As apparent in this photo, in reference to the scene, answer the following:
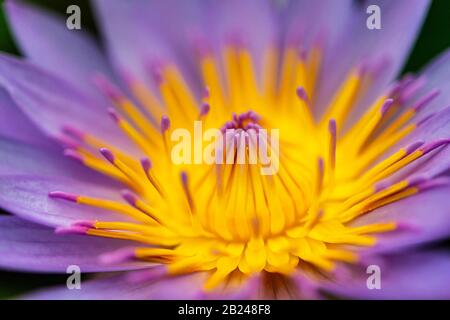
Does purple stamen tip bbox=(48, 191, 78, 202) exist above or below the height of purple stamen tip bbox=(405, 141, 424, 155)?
below

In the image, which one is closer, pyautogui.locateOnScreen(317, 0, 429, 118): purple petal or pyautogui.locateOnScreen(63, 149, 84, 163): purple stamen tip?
pyautogui.locateOnScreen(63, 149, 84, 163): purple stamen tip

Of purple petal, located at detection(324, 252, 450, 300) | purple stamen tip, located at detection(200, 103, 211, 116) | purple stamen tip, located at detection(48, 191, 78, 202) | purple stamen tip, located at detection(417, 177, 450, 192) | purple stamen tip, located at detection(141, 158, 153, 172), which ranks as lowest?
purple petal, located at detection(324, 252, 450, 300)

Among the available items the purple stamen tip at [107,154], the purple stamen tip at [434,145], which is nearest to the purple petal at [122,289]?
the purple stamen tip at [107,154]

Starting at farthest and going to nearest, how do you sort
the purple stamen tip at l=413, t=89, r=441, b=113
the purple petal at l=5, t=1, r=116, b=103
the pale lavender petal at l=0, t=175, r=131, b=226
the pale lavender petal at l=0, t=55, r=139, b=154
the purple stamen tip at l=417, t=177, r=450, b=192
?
the purple petal at l=5, t=1, r=116, b=103 → the pale lavender petal at l=0, t=55, r=139, b=154 → the purple stamen tip at l=413, t=89, r=441, b=113 → the pale lavender petal at l=0, t=175, r=131, b=226 → the purple stamen tip at l=417, t=177, r=450, b=192

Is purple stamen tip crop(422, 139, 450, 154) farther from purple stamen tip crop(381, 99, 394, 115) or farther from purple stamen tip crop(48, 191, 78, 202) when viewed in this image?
purple stamen tip crop(48, 191, 78, 202)

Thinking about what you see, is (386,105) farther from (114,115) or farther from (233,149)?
(114,115)

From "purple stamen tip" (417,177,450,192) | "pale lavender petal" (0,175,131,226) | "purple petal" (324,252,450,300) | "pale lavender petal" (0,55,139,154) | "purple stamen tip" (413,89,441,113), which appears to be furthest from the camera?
"pale lavender petal" (0,55,139,154)

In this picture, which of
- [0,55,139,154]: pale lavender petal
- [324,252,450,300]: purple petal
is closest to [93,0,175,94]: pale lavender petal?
[0,55,139,154]: pale lavender petal

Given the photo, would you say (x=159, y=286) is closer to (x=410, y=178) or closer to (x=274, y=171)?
(x=274, y=171)
